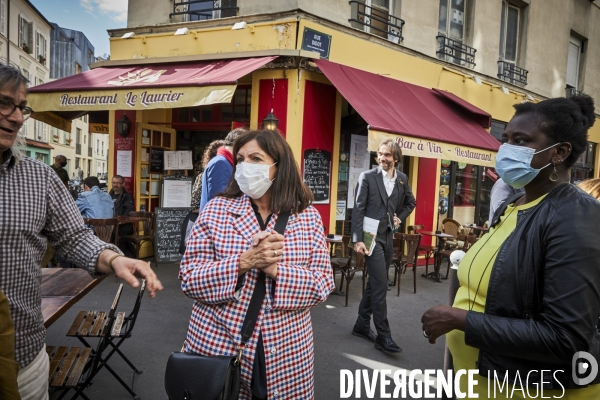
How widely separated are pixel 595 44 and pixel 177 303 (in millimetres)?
16559

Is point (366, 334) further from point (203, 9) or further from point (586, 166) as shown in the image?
point (586, 166)

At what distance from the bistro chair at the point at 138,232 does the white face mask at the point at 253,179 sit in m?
6.53

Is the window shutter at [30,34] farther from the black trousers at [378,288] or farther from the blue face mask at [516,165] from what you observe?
the blue face mask at [516,165]

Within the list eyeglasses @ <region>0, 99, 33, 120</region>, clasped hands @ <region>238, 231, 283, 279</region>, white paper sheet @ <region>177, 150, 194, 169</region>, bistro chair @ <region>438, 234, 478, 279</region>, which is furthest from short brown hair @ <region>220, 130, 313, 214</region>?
white paper sheet @ <region>177, 150, 194, 169</region>

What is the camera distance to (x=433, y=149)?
7.86m

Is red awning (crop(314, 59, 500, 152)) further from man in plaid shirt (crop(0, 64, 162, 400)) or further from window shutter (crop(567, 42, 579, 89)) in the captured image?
window shutter (crop(567, 42, 579, 89))

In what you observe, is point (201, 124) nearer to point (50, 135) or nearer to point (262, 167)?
point (262, 167)

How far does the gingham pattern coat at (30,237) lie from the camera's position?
1745 mm

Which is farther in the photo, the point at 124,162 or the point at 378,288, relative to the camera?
the point at 124,162

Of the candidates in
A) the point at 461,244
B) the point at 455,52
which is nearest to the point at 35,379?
the point at 461,244

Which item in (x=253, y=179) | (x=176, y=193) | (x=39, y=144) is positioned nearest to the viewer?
(x=253, y=179)

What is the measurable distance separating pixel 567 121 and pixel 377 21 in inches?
321

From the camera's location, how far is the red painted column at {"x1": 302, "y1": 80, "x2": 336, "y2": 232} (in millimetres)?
8039

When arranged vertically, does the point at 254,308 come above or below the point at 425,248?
above
